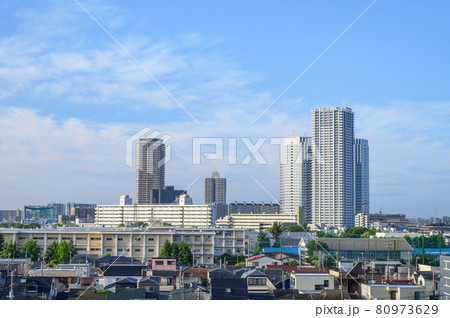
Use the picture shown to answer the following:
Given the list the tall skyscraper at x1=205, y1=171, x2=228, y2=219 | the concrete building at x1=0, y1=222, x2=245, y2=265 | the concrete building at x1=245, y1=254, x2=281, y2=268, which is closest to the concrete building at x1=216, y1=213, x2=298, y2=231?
the tall skyscraper at x1=205, y1=171, x2=228, y2=219

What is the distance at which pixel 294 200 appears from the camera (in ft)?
103

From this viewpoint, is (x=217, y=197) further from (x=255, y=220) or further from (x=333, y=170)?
(x=333, y=170)

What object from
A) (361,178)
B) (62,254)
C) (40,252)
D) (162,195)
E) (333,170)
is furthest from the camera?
(361,178)

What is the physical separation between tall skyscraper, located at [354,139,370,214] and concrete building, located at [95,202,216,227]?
15.1 metres

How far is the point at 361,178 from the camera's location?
36094mm

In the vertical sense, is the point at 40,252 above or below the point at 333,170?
below

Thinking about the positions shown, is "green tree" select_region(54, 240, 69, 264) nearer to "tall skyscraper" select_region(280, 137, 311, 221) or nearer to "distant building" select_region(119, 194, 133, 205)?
"distant building" select_region(119, 194, 133, 205)

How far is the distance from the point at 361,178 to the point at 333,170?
4609 mm

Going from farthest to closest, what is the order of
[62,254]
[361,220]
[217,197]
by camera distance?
[361,220], [217,197], [62,254]

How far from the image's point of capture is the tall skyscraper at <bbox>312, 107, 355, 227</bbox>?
105 ft

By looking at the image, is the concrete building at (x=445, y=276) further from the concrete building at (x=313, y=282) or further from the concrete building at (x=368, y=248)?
the concrete building at (x=368, y=248)

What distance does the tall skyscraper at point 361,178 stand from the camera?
114 feet

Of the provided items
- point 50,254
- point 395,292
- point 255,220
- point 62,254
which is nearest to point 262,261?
point 62,254
